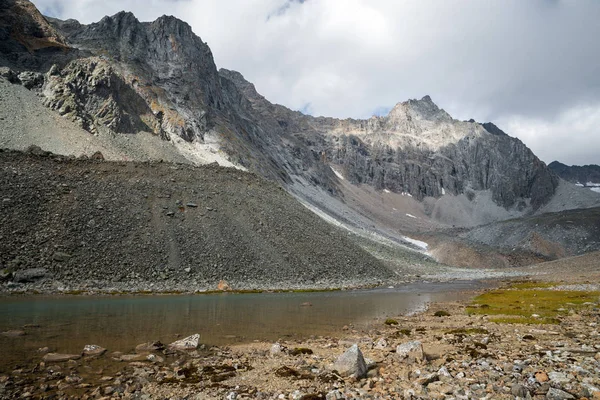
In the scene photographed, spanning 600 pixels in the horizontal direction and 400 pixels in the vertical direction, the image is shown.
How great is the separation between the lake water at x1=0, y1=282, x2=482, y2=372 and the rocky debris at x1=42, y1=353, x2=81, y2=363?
671 mm

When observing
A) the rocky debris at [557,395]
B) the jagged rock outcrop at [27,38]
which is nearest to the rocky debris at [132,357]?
the rocky debris at [557,395]

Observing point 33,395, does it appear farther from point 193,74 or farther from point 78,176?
point 193,74

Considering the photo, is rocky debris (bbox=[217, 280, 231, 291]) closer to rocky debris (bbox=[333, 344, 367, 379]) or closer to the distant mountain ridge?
rocky debris (bbox=[333, 344, 367, 379])

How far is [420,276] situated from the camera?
3546 inches

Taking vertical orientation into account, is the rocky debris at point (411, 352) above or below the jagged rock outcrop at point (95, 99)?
below

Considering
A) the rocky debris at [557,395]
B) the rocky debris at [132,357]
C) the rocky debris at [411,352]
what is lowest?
the rocky debris at [132,357]

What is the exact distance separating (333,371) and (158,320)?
59.9 feet

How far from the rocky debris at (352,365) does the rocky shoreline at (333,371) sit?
0.04 metres

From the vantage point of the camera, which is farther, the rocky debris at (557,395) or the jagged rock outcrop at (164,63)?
the jagged rock outcrop at (164,63)

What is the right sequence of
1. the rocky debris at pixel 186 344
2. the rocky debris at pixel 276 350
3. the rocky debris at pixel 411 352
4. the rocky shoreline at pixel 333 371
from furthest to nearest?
the rocky debris at pixel 186 344, the rocky debris at pixel 276 350, the rocky debris at pixel 411 352, the rocky shoreline at pixel 333 371

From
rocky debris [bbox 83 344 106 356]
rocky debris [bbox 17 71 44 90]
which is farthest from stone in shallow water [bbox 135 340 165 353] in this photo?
rocky debris [bbox 17 71 44 90]

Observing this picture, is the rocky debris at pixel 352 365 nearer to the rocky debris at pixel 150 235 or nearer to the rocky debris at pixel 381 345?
the rocky debris at pixel 381 345

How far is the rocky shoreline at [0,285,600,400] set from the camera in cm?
1016

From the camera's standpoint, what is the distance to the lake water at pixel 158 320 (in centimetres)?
1922
